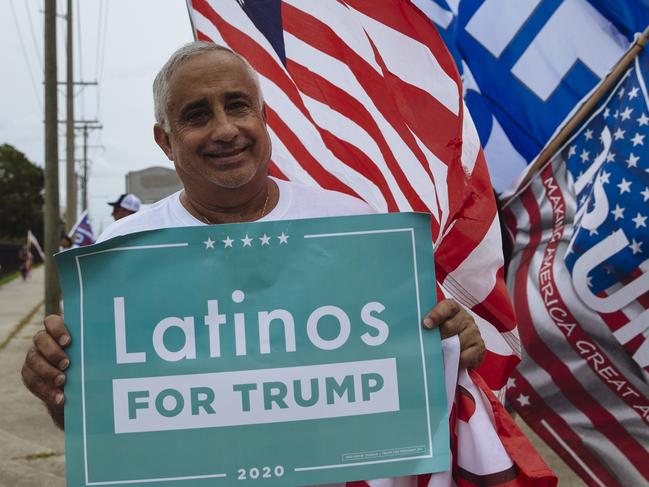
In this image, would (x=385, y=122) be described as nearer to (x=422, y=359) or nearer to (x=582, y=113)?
(x=582, y=113)

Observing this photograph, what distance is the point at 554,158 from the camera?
3.77m

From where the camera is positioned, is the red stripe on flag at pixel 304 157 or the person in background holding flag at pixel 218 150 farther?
the red stripe on flag at pixel 304 157

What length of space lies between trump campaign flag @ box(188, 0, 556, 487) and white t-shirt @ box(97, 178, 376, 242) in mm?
523

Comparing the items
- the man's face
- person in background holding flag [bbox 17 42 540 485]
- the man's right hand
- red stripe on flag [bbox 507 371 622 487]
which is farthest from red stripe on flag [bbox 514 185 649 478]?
the man's right hand

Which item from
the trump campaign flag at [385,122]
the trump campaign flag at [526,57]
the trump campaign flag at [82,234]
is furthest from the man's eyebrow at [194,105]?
the trump campaign flag at [82,234]

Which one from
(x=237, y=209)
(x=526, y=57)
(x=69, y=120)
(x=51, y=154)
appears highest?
(x=69, y=120)

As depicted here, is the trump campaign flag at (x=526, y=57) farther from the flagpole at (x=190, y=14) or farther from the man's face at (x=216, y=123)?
the man's face at (x=216, y=123)

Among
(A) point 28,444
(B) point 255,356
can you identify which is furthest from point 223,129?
(A) point 28,444

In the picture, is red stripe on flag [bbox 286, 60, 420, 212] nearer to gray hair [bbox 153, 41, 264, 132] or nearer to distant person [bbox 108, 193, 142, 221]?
gray hair [bbox 153, 41, 264, 132]

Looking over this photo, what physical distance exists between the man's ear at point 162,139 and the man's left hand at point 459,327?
0.89m

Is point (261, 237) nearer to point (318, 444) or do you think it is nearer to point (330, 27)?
point (318, 444)

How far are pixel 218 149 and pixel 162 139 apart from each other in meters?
0.28

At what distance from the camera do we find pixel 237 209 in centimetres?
218

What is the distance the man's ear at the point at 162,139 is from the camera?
7.45 feet
